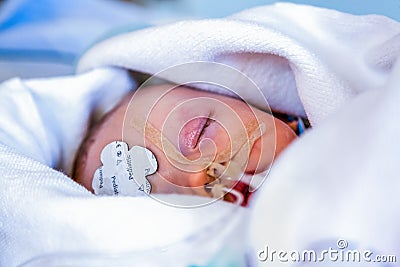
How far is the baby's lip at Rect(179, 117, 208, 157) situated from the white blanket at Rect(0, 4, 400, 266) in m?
0.04

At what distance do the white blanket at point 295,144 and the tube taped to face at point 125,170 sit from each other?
0.01m

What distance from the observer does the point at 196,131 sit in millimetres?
396

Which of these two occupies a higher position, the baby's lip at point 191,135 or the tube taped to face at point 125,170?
the baby's lip at point 191,135

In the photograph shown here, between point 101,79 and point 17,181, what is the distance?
184mm

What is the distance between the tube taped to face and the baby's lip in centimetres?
2

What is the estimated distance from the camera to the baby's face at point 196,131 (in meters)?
0.39

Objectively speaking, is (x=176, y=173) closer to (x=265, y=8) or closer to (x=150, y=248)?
(x=150, y=248)

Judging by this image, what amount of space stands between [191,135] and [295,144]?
0.08 m

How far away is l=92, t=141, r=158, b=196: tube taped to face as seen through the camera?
40cm

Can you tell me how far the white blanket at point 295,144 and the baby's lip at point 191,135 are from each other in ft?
0.14

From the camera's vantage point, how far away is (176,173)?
1.29 ft

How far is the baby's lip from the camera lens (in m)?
0.39

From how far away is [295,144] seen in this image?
0.34 metres

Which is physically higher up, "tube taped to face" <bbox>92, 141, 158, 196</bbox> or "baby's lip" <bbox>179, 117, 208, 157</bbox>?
"baby's lip" <bbox>179, 117, 208, 157</bbox>
